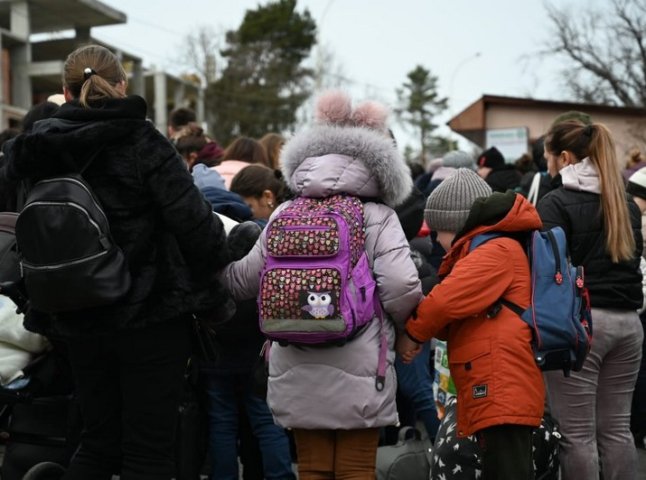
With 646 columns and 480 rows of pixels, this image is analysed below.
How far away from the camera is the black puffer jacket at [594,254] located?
13.7 feet

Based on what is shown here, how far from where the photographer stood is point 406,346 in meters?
3.63

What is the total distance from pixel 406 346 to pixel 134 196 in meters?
1.30

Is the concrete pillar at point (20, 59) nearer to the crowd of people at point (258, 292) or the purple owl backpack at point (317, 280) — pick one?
the crowd of people at point (258, 292)

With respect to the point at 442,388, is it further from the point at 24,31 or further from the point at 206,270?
the point at 24,31

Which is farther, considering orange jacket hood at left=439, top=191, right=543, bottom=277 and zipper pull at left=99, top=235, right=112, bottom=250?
orange jacket hood at left=439, top=191, right=543, bottom=277

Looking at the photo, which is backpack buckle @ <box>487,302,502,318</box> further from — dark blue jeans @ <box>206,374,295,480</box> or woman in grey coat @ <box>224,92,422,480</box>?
dark blue jeans @ <box>206,374,295,480</box>

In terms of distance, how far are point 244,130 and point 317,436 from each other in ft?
163

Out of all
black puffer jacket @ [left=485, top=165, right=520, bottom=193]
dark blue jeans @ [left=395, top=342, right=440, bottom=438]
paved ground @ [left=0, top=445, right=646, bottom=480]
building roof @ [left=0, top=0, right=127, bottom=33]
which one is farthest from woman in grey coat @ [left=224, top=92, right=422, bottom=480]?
building roof @ [left=0, top=0, right=127, bottom=33]

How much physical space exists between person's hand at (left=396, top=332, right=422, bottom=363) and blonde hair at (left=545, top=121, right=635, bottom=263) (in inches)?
46.9

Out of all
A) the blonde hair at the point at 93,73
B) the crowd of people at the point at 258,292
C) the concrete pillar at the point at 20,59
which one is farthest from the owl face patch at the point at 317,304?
the concrete pillar at the point at 20,59

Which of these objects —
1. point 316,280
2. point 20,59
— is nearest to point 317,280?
point 316,280

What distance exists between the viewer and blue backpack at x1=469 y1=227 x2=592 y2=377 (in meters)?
3.49

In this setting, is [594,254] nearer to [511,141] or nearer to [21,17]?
[511,141]

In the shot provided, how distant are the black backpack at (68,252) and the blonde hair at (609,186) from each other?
7.72ft
